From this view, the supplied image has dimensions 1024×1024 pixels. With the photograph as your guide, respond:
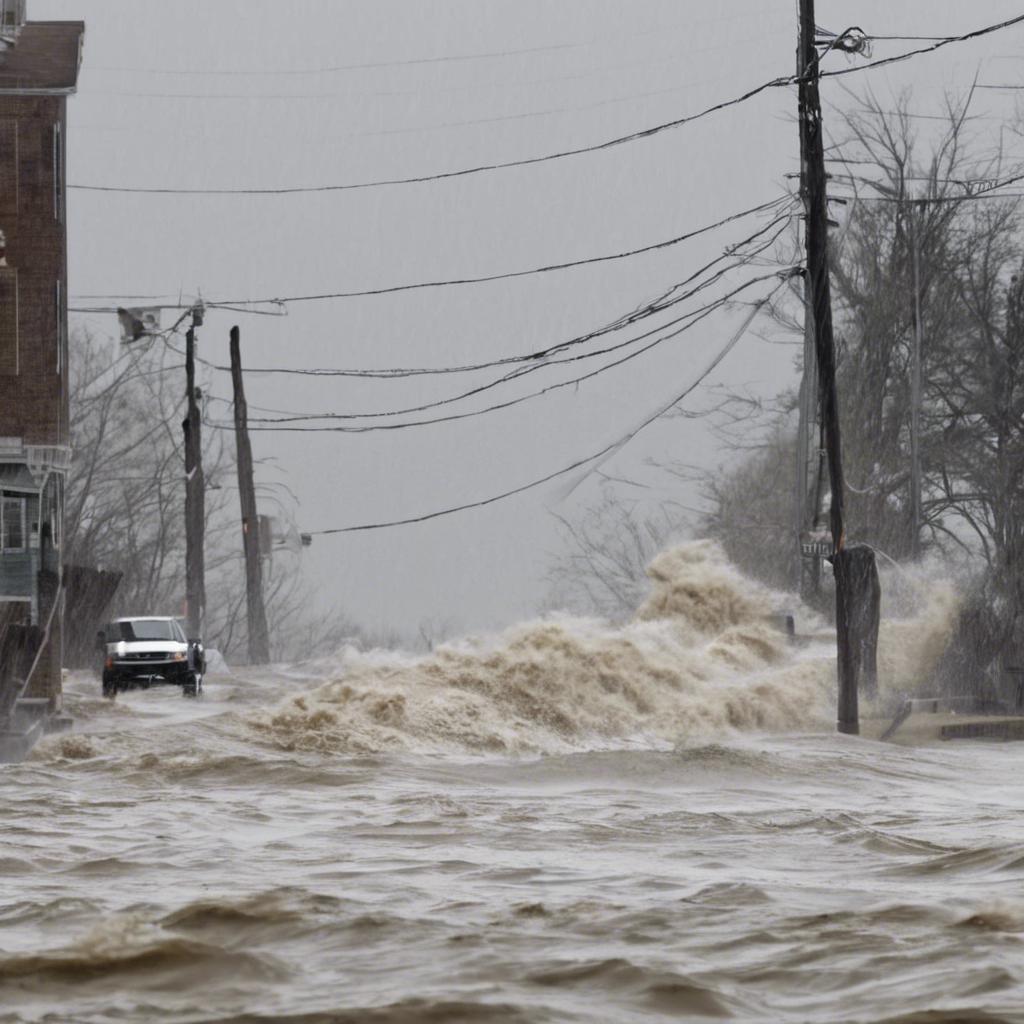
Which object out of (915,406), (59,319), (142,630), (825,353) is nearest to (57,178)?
(59,319)

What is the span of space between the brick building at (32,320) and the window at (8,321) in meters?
0.02

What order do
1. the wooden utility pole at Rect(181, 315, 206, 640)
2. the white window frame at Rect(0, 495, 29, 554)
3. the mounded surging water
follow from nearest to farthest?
1. the mounded surging water
2. the white window frame at Rect(0, 495, 29, 554)
3. the wooden utility pole at Rect(181, 315, 206, 640)

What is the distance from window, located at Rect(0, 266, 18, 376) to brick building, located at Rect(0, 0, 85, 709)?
2cm

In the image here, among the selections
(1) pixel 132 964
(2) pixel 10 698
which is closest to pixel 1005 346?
(2) pixel 10 698

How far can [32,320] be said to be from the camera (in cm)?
2842

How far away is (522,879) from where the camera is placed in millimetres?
11062

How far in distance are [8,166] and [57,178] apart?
2.43 ft

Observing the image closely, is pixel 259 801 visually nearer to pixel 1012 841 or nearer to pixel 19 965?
pixel 1012 841

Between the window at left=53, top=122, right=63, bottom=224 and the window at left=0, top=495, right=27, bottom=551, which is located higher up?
the window at left=53, top=122, right=63, bottom=224

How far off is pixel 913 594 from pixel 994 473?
459 inches

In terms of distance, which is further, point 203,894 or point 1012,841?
point 1012,841

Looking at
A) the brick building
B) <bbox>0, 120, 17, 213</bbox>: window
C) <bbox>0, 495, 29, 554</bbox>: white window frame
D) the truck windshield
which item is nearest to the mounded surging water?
the brick building

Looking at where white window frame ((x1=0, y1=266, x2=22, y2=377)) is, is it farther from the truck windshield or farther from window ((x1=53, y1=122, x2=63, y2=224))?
the truck windshield

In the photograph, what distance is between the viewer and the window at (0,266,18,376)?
1108 inches
